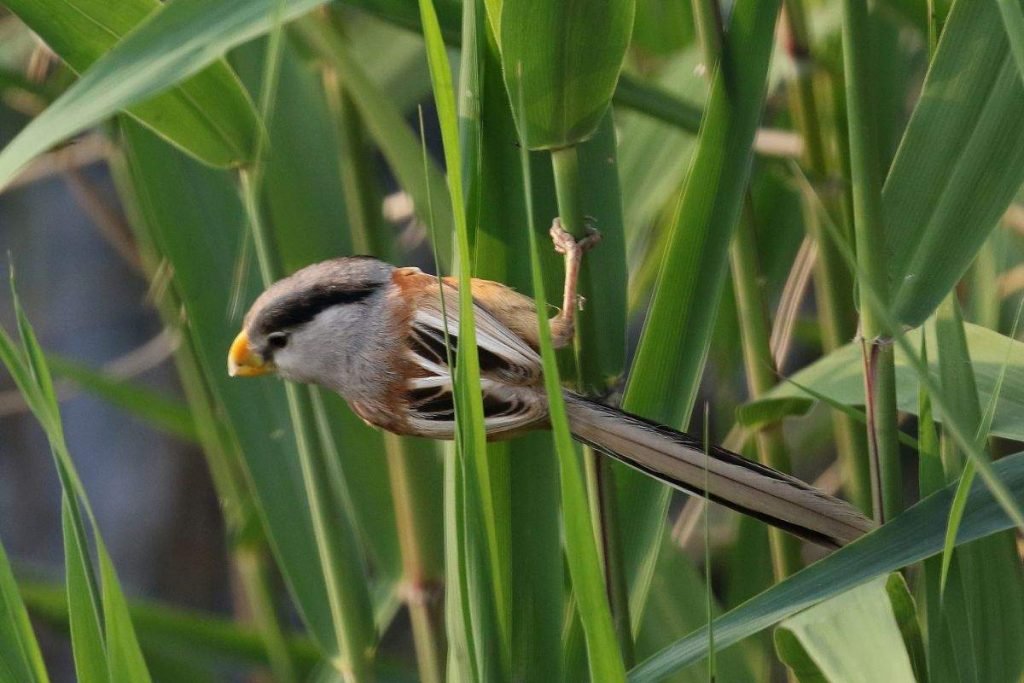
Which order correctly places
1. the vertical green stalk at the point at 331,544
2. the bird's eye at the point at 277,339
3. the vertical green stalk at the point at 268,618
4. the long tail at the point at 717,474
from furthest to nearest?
1. the vertical green stalk at the point at 268,618
2. the bird's eye at the point at 277,339
3. the vertical green stalk at the point at 331,544
4. the long tail at the point at 717,474

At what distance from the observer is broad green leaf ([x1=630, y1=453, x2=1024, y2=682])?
89cm

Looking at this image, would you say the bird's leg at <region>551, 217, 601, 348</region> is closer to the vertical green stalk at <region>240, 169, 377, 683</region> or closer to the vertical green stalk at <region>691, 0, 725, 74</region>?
the vertical green stalk at <region>691, 0, 725, 74</region>

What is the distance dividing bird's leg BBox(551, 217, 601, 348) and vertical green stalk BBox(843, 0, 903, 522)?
24cm

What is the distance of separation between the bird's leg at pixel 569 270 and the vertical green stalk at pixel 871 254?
24 cm

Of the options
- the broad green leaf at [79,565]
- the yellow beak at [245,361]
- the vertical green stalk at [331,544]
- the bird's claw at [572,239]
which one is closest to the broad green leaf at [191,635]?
the vertical green stalk at [331,544]

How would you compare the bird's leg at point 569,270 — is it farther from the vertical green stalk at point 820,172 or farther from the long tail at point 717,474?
the vertical green stalk at point 820,172

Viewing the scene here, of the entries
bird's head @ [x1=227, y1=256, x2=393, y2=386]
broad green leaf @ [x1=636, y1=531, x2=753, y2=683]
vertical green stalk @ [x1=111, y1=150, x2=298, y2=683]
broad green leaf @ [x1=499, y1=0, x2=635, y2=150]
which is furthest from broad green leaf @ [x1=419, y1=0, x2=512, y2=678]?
vertical green stalk @ [x1=111, y1=150, x2=298, y2=683]

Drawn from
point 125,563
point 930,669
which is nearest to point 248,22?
point 930,669

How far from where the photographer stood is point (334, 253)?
150 cm

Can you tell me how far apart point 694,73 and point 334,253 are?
1.73 ft

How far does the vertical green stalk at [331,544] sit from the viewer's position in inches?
45.9

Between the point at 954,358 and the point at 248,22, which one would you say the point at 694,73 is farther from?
the point at 248,22

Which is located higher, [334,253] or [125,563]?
[334,253]

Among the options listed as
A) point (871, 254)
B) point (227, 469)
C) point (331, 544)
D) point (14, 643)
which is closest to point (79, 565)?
point (14, 643)
